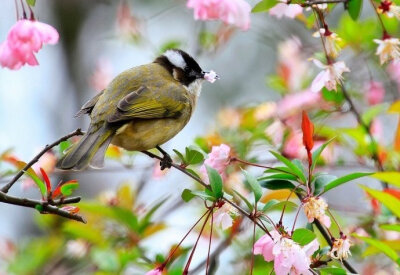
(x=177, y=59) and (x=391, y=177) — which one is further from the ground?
(x=177, y=59)

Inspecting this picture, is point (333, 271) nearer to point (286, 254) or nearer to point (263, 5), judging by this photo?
point (286, 254)

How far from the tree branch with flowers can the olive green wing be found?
22 cm

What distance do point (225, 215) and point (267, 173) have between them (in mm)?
298

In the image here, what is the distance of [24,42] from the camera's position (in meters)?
2.63

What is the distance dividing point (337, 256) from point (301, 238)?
13 cm

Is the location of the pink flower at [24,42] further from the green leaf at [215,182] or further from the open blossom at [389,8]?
the open blossom at [389,8]

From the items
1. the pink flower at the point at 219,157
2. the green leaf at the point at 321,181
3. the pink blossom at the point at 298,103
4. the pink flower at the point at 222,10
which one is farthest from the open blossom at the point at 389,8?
the pink blossom at the point at 298,103

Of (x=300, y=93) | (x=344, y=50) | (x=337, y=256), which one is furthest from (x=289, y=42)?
(x=337, y=256)

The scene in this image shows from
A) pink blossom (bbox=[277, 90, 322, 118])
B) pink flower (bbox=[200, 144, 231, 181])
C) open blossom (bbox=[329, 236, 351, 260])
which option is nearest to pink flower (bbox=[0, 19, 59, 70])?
pink flower (bbox=[200, 144, 231, 181])

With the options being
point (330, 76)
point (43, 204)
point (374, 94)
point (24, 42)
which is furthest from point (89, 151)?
point (374, 94)

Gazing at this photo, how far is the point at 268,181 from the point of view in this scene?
97.4 inches

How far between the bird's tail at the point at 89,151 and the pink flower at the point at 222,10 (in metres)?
0.71

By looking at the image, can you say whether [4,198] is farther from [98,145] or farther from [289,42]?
[289,42]

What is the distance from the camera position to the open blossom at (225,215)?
2.29 meters
